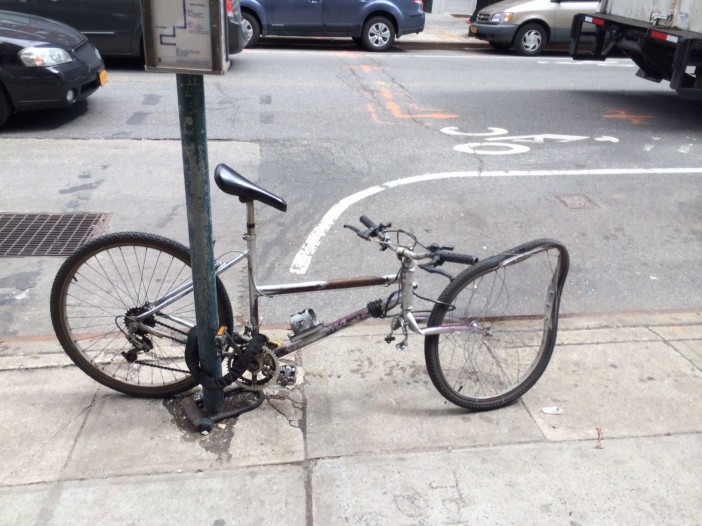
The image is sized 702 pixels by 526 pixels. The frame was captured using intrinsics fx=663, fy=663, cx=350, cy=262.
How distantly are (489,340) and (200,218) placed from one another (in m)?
1.74

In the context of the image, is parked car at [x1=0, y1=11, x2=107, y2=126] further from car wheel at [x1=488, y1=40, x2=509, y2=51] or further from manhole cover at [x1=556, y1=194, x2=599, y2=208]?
car wheel at [x1=488, y1=40, x2=509, y2=51]

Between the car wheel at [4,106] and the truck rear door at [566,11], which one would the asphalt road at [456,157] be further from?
the truck rear door at [566,11]

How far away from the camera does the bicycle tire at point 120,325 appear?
300 centimetres

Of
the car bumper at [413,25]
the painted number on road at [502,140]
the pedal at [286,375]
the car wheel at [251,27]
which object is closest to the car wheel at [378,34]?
the car bumper at [413,25]

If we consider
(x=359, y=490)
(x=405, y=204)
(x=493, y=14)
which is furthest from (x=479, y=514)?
(x=493, y=14)

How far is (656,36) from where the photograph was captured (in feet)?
27.3

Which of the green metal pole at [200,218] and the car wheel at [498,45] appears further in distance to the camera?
the car wheel at [498,45]

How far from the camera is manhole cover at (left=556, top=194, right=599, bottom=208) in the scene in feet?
19.7

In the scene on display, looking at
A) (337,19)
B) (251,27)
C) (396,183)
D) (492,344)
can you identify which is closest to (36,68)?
(396,183)

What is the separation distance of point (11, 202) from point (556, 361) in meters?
4.61

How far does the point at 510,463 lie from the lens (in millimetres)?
2908

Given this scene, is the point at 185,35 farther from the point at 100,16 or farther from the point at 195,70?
the point at 100,16

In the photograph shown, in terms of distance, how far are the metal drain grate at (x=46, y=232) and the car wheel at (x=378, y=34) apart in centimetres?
913

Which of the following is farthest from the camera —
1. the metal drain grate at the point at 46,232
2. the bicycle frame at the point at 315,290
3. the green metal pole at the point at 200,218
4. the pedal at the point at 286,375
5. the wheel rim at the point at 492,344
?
the metal drain grate at the point at 46,232
